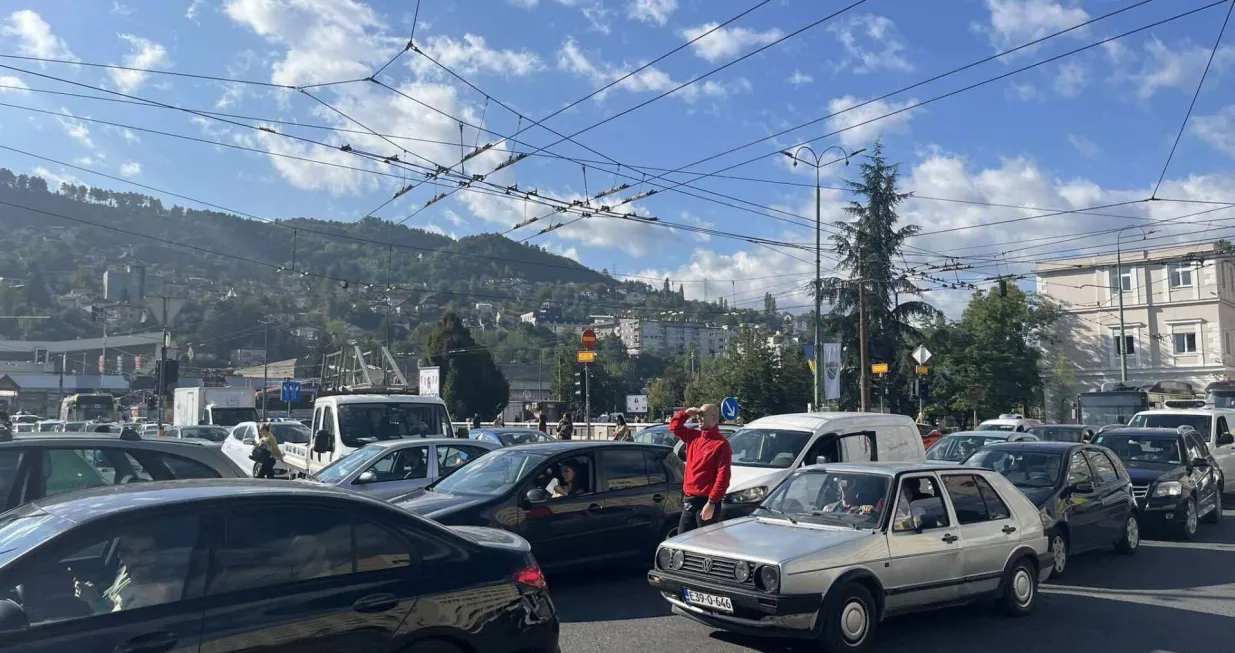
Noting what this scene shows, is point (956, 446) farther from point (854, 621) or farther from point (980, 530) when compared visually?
point (854, 621)

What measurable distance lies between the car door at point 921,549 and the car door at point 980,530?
0.13 metres

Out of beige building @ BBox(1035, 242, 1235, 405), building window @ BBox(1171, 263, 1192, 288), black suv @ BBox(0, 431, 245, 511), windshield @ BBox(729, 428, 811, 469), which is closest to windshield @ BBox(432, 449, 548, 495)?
black suv @ BBox(0, 431, 245, 511)

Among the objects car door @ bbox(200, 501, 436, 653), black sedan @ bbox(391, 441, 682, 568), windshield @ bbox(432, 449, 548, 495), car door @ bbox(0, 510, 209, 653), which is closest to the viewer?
car door @ bbox(0, 510, 209, 653)

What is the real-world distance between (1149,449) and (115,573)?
1551 centimetres

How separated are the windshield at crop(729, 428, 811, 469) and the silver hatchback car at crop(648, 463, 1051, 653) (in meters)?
3.89

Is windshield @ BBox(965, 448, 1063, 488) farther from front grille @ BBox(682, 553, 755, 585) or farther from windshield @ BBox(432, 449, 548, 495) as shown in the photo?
windshield @ BBox(432, 449, 548, 495)

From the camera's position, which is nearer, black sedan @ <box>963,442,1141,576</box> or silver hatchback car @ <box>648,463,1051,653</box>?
silver hatchback car @ <box>648,463,1051,653</box>

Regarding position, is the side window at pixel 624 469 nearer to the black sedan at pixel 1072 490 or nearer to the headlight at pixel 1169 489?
the black sedan at pixel 1072 490

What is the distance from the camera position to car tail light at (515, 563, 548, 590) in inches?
206

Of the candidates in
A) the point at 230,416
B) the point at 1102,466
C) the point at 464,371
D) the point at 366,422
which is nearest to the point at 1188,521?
the point at 1102,466

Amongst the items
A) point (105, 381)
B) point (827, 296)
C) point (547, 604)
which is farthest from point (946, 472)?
point (105, 381)

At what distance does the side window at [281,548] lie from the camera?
13.9 ft

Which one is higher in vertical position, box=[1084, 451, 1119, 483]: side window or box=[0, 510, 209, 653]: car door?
box=[0, 510, 209, 653]: car door

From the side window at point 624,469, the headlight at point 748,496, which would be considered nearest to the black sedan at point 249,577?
the side window at point 624,469
